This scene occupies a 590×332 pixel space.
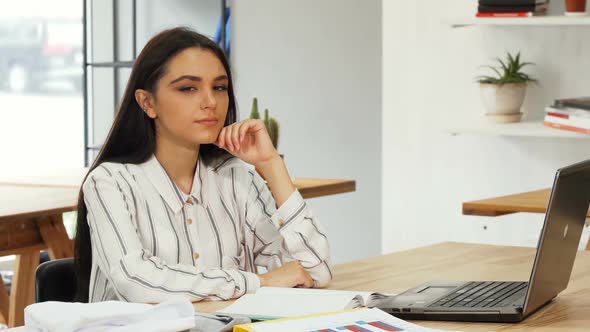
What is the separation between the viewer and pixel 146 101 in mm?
2357

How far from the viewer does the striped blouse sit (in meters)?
2.06

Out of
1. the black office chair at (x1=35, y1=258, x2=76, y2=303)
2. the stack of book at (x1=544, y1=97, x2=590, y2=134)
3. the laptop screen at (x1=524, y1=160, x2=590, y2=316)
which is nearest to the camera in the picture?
the laptop screen at (x1=524, y1=160, x2=590, y2=316)

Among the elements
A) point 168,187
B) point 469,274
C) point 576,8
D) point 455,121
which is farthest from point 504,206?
point 168,187

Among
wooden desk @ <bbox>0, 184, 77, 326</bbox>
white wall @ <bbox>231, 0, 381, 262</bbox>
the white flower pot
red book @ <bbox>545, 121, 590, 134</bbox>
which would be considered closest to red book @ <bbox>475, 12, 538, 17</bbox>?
the white flower pot

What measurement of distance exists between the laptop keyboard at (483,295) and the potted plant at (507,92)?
7.86 ft

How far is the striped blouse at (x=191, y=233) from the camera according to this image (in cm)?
206

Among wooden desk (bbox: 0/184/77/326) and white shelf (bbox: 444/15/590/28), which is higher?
white shelf (bbox: 444/15/590/28)

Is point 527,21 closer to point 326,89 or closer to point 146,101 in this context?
point 326,89

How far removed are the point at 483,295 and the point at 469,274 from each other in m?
0.33

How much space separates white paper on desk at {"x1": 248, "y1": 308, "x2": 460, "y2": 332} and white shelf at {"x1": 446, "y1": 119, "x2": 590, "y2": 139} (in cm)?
256

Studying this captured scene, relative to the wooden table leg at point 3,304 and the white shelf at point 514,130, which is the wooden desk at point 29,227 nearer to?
the wooden table leg at point 3,304

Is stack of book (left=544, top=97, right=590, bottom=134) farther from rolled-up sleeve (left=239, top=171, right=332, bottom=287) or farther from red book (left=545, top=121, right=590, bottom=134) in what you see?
rolled-up sleeve (left=239, top=171, right=332, bottom=287)

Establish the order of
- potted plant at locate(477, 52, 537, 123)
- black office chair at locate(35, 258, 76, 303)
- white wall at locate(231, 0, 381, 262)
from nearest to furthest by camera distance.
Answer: black office chair at locate(35, 258, 76, 303) → potted plant at locate(477, 52, 537, 123) → white wall at locate(231, 0, 381, 262)

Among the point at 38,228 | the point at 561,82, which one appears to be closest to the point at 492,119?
the point at 561,82
